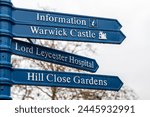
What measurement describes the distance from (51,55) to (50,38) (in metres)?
0.37

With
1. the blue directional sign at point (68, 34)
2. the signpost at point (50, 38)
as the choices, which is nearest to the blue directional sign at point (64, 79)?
the signpost at point (50, 38)

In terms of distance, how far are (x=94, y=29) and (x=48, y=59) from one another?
2.53 ft

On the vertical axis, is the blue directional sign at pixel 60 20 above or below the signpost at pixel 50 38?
above

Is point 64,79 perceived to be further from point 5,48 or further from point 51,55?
point 5,48

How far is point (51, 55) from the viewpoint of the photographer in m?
6.36

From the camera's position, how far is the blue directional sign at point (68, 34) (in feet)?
19.6

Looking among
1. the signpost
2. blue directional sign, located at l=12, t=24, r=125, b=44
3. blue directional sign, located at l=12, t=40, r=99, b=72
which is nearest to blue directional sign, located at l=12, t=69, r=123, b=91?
the signpost

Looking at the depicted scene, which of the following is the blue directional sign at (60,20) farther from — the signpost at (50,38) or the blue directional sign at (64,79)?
the blue directional sign at (64,79)

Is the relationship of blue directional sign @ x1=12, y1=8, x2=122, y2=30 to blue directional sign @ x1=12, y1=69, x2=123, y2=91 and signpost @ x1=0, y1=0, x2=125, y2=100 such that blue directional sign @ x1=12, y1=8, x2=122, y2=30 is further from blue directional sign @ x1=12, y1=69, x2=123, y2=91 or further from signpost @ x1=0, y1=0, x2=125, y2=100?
blue directional sign @ x1=12, y1=69, x2=123, y2=91

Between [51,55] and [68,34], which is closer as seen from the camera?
[68,34]

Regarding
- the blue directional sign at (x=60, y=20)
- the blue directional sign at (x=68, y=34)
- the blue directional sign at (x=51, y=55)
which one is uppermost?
the blue directional sign at (x=60, y=20)

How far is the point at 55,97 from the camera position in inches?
647

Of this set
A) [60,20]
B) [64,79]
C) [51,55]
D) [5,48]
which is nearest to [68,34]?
[60,20]

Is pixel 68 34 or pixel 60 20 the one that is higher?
pixel 60 20
